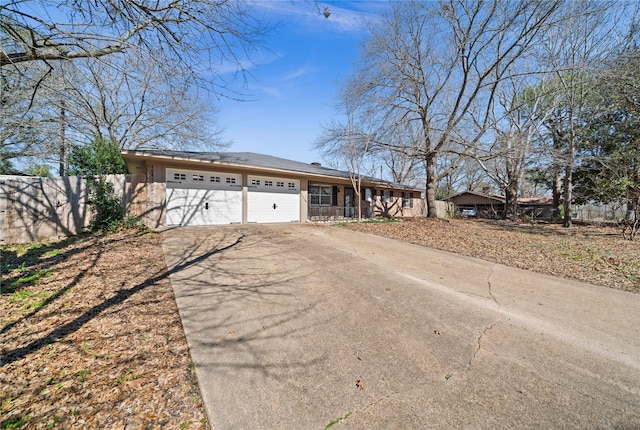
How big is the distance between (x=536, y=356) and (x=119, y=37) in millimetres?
6526

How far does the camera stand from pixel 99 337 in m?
2.75

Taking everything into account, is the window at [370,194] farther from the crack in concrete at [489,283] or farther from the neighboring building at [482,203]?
the neighboring building at [482,203]

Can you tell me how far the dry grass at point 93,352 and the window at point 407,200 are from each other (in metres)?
20.0

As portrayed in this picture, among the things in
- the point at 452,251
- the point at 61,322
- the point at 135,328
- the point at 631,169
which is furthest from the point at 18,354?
the point at 631,169

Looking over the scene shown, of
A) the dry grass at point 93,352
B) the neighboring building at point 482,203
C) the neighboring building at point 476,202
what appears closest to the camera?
the dry grass at point 93,352

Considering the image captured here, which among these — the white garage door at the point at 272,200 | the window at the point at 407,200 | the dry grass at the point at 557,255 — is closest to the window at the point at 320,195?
the white garage door at the point at 272,200

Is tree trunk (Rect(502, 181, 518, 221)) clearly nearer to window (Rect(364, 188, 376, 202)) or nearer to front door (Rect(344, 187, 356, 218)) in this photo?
window (Rect(364, 188, 376, 202))

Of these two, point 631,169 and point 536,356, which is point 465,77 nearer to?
point 631,169

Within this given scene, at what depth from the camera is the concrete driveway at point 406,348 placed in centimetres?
188

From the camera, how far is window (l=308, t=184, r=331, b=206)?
14.4 meters

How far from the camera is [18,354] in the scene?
242 cm

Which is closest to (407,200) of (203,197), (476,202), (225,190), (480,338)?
(225,190)

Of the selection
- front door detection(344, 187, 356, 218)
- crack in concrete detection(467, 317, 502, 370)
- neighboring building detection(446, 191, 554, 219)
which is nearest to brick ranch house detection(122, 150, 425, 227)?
front door detection(344, 187, 356, 218)

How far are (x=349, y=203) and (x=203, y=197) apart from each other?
9283 millimetres
